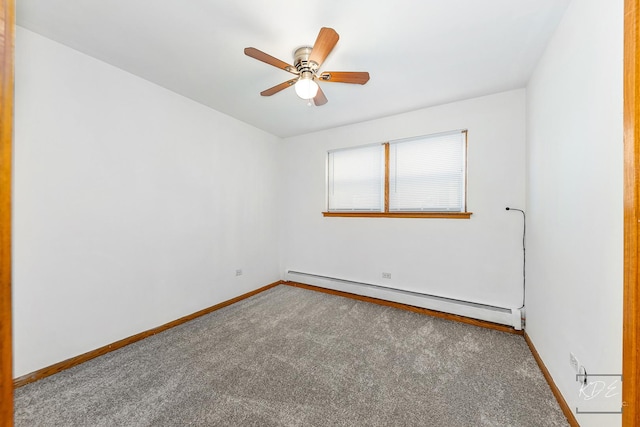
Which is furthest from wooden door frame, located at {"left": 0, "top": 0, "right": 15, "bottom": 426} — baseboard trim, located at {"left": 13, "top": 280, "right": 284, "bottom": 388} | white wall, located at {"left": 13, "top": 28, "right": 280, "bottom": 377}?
baseboard trim, located at {"left": 13, "top": 280, "right": 284, "bottom": 388}

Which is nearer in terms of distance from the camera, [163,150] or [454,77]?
[454,77]

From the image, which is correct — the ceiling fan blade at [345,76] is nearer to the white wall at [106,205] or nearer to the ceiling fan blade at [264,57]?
the ceiling fan blade at [264,57]

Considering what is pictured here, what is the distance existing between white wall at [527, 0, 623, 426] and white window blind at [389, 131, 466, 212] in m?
0.83

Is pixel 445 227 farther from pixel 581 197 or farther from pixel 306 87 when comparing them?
pixel 306 87

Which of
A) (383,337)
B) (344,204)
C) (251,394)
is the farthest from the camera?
(344,204)

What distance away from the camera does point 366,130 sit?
Answer: 3.37m

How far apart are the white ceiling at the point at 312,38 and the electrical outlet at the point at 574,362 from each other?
2.20m

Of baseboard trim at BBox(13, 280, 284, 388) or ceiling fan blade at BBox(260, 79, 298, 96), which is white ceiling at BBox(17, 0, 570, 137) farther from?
baseboard trim at BBox(13, 280, 284, 388)

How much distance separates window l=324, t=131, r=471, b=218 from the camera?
110 inches

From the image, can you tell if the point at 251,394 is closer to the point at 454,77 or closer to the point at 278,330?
the point at 278,330

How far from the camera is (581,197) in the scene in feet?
4.19

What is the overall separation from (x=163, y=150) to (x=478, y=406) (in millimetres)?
3513

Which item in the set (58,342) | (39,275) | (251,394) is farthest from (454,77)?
(58,342)

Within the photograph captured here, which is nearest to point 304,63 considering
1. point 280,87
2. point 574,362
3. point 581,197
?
point 280,87
